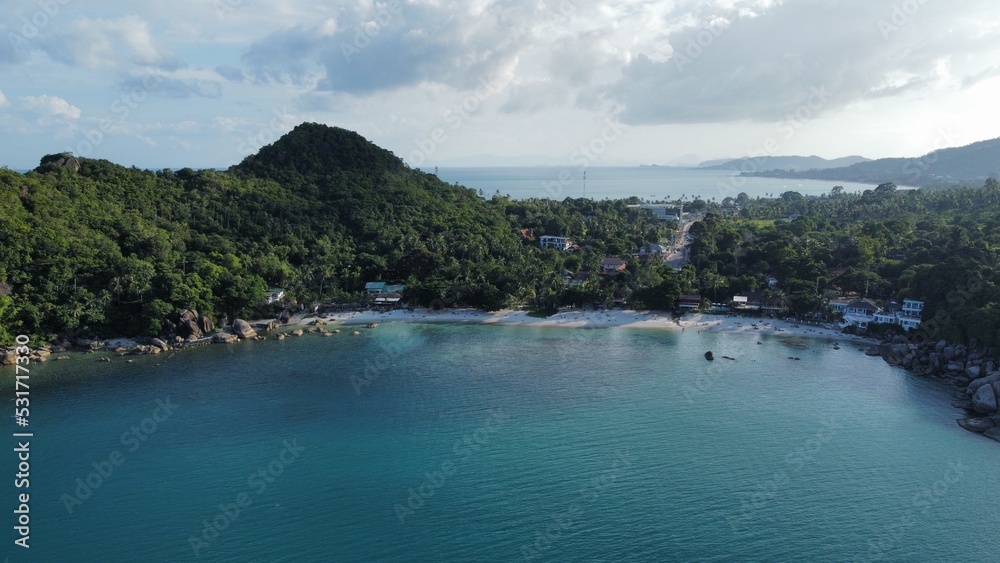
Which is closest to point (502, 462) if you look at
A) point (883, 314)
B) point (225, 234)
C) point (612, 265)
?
point (883, 314)

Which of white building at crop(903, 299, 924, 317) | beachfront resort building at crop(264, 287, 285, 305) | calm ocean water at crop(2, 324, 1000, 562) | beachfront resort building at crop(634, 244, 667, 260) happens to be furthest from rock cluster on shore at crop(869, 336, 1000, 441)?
beachfront resort building at crop(264, 287, 285, 305)

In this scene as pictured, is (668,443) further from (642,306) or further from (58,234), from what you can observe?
(58,234)

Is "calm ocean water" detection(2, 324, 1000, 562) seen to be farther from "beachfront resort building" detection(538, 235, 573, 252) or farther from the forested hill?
"beachfront resort building" detection(538, 235, 573, 252)

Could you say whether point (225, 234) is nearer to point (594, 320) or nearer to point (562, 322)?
point (562, 322)

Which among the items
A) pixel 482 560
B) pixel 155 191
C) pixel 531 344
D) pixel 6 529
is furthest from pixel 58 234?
pixel 482 560

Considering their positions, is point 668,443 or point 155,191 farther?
point 155,191
